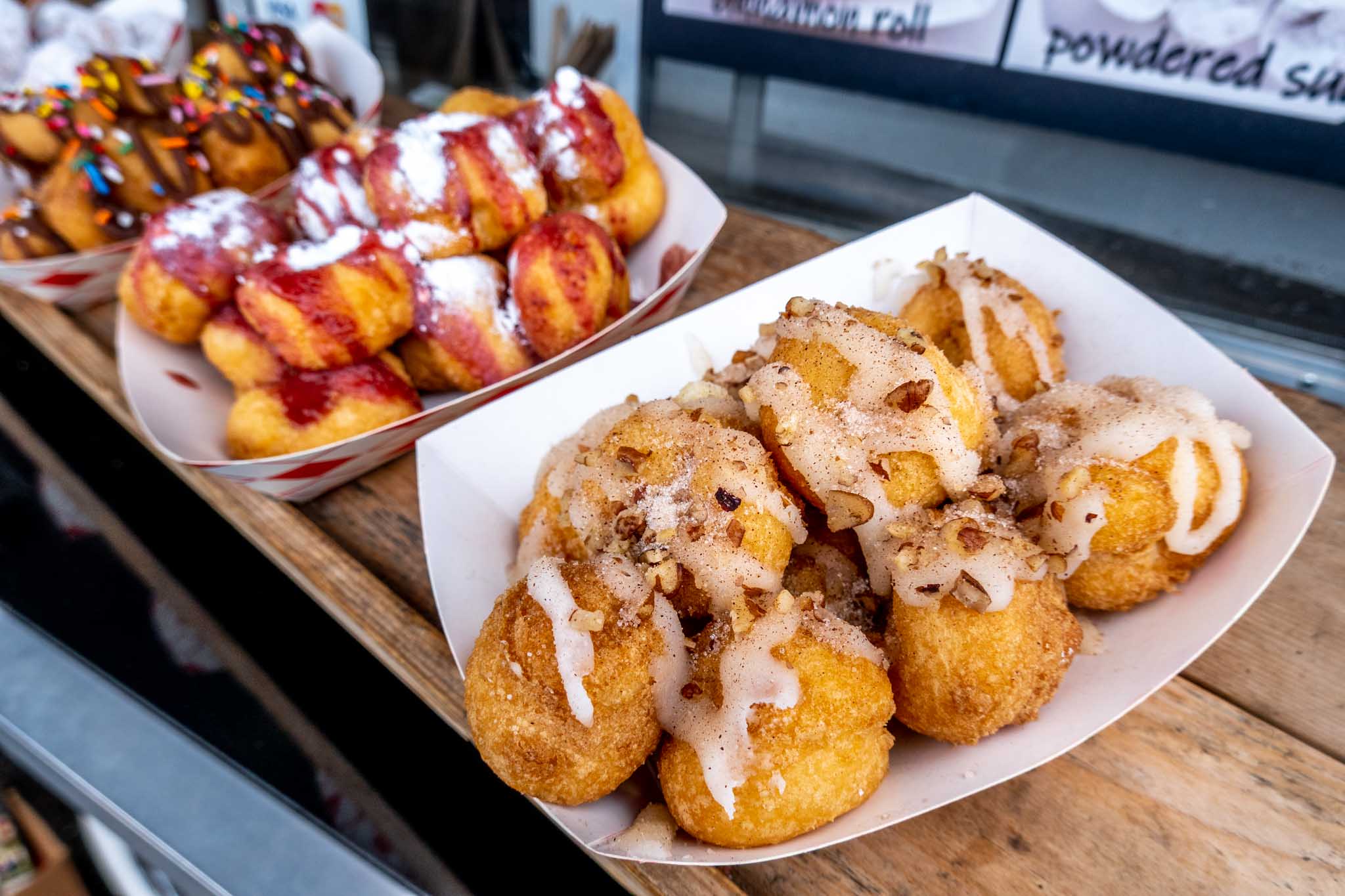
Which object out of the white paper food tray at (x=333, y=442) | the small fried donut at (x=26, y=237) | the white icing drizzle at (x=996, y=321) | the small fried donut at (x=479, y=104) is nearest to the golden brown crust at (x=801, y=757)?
the white icing drizzle at (x=996, y=321)

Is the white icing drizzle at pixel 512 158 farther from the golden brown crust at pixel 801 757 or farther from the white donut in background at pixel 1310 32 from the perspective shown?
the white donut in background at pixel 1310 32

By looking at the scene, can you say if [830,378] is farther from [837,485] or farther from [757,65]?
[757,65]

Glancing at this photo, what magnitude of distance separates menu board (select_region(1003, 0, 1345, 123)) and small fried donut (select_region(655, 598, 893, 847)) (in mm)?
1435

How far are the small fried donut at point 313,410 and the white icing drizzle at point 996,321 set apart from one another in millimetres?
841

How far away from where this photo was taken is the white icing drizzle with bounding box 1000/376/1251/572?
0.88 meters

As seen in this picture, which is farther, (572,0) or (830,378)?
(572,0)

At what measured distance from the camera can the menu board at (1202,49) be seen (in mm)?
1439

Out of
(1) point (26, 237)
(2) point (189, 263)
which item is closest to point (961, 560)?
(2) point (189, 263)

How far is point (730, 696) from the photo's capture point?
763mm

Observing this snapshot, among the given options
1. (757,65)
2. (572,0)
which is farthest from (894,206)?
(572,0)

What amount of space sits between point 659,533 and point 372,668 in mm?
590

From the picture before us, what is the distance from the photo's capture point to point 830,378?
0.85 m

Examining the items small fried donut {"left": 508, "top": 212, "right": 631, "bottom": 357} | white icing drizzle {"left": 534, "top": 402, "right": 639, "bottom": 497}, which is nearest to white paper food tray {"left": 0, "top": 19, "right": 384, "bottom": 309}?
small fried donut {"left": 508, "top": 212, "right": 631, "bottom": 357}

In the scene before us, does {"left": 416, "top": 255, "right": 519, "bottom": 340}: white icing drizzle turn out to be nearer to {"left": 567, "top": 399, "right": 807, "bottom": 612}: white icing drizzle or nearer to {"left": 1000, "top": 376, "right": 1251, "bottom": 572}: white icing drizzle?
{"left": 567, "top": 399, "right": 807, "bottom": 612}: white icing drizzle
